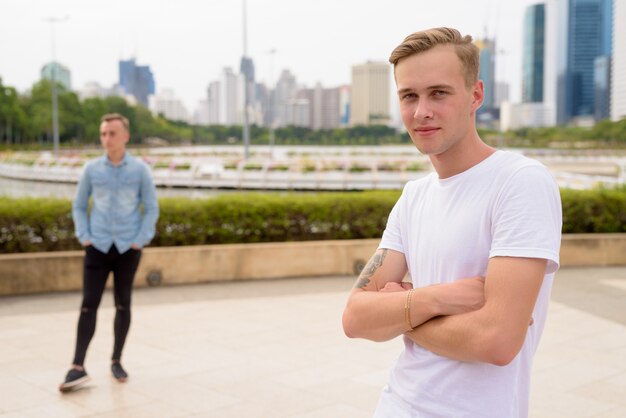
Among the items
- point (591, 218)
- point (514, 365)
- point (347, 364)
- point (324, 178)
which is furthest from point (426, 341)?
point (324, 178)

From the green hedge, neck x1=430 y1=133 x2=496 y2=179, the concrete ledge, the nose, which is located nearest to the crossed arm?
neck x1=430 y1=133 x2=496 y2=179

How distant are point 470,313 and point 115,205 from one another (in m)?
3.93

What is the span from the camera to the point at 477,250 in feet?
5.68

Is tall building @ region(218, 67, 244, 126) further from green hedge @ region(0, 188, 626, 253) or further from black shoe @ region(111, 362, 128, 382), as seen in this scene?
black shoe @ region(111, 362, 128, 382)

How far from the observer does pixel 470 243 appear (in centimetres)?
173

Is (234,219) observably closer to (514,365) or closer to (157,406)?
(157,406)

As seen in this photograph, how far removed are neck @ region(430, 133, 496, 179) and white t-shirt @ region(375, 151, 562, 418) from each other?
0.02 meters

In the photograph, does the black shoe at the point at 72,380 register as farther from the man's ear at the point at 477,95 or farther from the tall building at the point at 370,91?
the tall building at the point at 370,91

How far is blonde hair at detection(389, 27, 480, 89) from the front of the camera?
176 centimetres

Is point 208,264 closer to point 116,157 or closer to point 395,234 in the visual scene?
point 116,157

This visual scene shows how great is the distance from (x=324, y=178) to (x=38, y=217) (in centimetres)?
2295

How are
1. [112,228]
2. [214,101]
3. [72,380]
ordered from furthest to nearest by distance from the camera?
1. [214,101]
2. [112,228]
3. [72,380]

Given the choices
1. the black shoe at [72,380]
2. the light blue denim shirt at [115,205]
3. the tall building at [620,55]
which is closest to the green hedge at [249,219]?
the light blue denim shirt at [115,205]

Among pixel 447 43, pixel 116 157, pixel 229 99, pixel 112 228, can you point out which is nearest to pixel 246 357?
pixel 112 228
